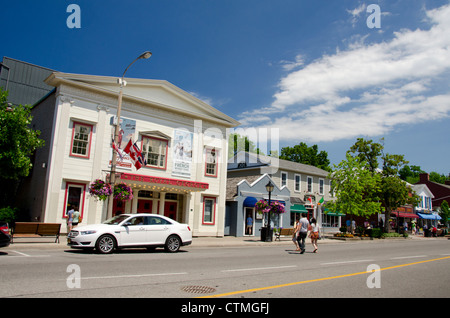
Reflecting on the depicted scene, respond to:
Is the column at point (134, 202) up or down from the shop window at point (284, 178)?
down

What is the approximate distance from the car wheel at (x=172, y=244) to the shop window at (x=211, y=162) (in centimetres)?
1181

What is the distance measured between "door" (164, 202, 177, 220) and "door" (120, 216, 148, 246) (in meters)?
10.7

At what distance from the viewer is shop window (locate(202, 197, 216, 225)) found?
26.9m

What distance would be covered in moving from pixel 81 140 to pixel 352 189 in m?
24.5

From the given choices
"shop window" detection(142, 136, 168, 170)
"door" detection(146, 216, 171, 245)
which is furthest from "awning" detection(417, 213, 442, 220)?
"door" detection(146, 216, 171, 245)

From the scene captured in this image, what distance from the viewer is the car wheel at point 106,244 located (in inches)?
534

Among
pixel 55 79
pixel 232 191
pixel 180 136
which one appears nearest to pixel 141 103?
pixel 180 136

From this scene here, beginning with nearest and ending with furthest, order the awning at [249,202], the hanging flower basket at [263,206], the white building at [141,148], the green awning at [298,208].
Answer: the white building at [141,148] < the hanging flower basket at [263,206] < the awning at [249,202] < the green awning at [298,208]

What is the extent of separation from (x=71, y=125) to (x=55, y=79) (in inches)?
107

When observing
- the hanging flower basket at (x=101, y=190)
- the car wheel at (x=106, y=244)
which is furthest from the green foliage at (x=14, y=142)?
the car wheel at (x=106, y=244)

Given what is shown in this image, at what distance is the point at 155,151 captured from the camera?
2452 centimetres

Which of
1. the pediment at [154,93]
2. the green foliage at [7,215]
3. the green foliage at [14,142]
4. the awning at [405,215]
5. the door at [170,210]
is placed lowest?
the green foliage at [7,215]

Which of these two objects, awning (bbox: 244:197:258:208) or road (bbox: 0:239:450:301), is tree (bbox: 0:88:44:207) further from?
awning (bbox: 244:197:258:208)

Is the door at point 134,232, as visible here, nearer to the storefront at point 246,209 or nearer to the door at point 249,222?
the storefront at point 246,209
